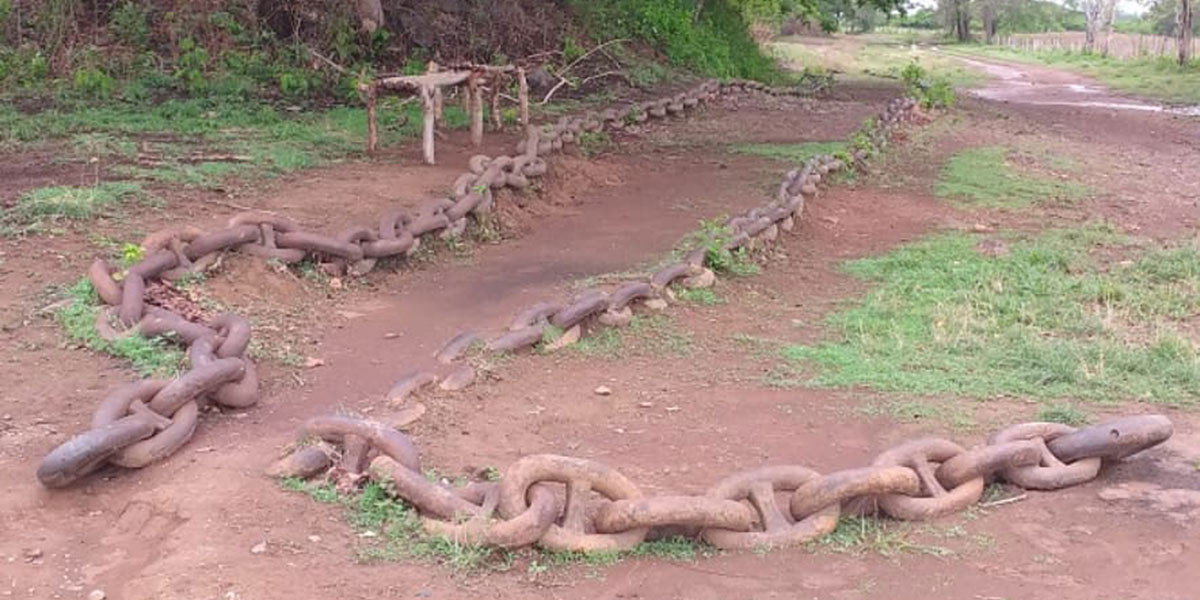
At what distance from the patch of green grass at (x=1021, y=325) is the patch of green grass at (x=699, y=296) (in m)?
0.67

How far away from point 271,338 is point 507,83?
8642 mm

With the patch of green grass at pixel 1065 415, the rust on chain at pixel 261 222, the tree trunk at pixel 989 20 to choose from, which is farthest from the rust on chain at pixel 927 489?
the tree trunk at pixel 989 20

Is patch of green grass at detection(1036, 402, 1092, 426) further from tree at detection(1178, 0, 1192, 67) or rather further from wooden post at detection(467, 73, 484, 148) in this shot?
tree at detection(1178, 0, 1192, 67)

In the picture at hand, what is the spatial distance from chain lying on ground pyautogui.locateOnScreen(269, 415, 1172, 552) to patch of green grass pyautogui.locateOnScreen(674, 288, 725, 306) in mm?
2904

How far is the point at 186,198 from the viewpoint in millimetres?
7895

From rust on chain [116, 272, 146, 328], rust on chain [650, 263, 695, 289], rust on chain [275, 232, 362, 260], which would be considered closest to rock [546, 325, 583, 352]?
rust on chain [650, 263, 695, 289]

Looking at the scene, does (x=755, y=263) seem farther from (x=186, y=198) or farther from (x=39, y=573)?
(x=39, y=573)

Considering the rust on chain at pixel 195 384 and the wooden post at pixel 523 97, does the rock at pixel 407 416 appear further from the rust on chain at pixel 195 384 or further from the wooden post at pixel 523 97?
the wooden post at pixel 523 97

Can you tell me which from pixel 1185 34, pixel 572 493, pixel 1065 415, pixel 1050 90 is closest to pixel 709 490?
pixel 572 493

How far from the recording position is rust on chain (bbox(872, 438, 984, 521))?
3576 millimetres

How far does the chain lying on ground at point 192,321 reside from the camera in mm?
3764

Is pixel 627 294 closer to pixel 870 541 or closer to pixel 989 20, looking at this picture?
pixel 870 541

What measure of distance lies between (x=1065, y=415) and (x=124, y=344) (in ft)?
12.1

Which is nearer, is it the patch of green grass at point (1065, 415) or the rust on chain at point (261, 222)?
the patch of green grass at point (1065, 415)
